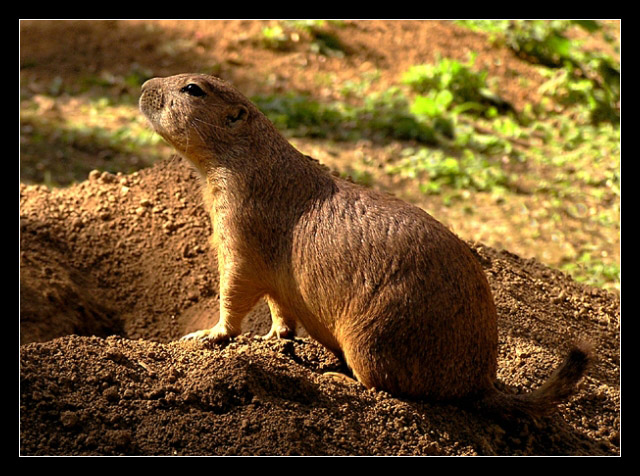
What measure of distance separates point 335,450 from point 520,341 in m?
1.76

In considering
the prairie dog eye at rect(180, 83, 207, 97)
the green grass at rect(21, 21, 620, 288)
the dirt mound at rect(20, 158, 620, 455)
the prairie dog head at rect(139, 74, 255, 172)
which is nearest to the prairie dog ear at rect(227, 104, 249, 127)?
the prairie dog head at rect(139, 74, 255, 172)

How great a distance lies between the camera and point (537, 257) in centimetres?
717

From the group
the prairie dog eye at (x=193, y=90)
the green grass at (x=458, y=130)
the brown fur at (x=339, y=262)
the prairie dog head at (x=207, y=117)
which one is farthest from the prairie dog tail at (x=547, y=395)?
the green grass at (x=458, y=130)

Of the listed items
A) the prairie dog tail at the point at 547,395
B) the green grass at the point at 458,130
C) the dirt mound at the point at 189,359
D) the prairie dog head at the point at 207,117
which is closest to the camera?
the dirt mound at the point at 189,359

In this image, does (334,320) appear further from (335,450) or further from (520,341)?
(520,341)

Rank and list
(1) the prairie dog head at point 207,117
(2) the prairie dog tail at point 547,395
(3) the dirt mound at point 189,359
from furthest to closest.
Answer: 1. (1) the prairie dog head at point 207,117
2. (2) the prairie dog tail at point 547,395
3. (3) the dirt mound at point 189,359

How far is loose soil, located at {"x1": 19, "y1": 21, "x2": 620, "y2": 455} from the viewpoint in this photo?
3.69 meters

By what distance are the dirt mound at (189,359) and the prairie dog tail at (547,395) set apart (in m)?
→ 0.10

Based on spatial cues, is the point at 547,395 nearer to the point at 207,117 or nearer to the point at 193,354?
the point at 193,354

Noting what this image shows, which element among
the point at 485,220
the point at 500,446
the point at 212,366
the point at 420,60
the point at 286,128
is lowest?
the point at 500,446

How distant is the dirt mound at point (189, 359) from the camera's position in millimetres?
3684

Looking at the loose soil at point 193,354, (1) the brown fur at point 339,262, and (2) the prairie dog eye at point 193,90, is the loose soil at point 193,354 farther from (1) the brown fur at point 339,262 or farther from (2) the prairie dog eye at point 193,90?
(2) the prairie dog eye at point 193,90

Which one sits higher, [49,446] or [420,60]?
[420,60]

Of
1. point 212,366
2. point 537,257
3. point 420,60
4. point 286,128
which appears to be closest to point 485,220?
point 537,257
